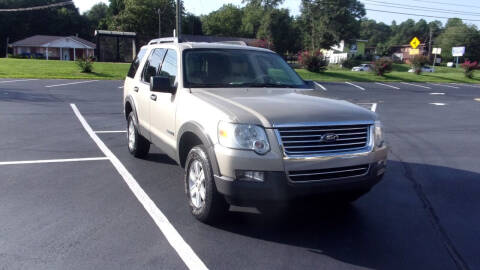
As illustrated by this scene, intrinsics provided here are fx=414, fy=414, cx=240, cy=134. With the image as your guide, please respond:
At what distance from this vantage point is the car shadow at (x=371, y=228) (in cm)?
380

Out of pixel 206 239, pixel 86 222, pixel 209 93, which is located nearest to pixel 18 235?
pixel 86 222

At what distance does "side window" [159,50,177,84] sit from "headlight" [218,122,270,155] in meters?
1.71

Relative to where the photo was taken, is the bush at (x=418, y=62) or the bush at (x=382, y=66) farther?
the bush at (x=418, y=62)

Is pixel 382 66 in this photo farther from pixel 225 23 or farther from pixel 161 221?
pixel 225 23

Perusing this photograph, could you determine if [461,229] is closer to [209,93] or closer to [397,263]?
[397,263]

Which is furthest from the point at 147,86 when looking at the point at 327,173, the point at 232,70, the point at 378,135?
the point at 378,135

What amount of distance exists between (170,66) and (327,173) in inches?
106

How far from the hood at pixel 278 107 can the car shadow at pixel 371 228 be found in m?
1.18

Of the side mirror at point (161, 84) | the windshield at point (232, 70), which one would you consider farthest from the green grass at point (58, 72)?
the side mirror at point (161, 84)

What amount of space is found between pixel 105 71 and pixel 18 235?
24.9m

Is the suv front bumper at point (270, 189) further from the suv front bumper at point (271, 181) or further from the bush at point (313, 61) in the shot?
the bush at point (313, 61)

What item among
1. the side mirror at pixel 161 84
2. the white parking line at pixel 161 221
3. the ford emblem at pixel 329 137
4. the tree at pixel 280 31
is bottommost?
the white parking line at pixel 161 221

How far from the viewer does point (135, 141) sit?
6.91m

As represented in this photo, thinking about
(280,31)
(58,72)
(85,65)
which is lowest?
(58,72)
